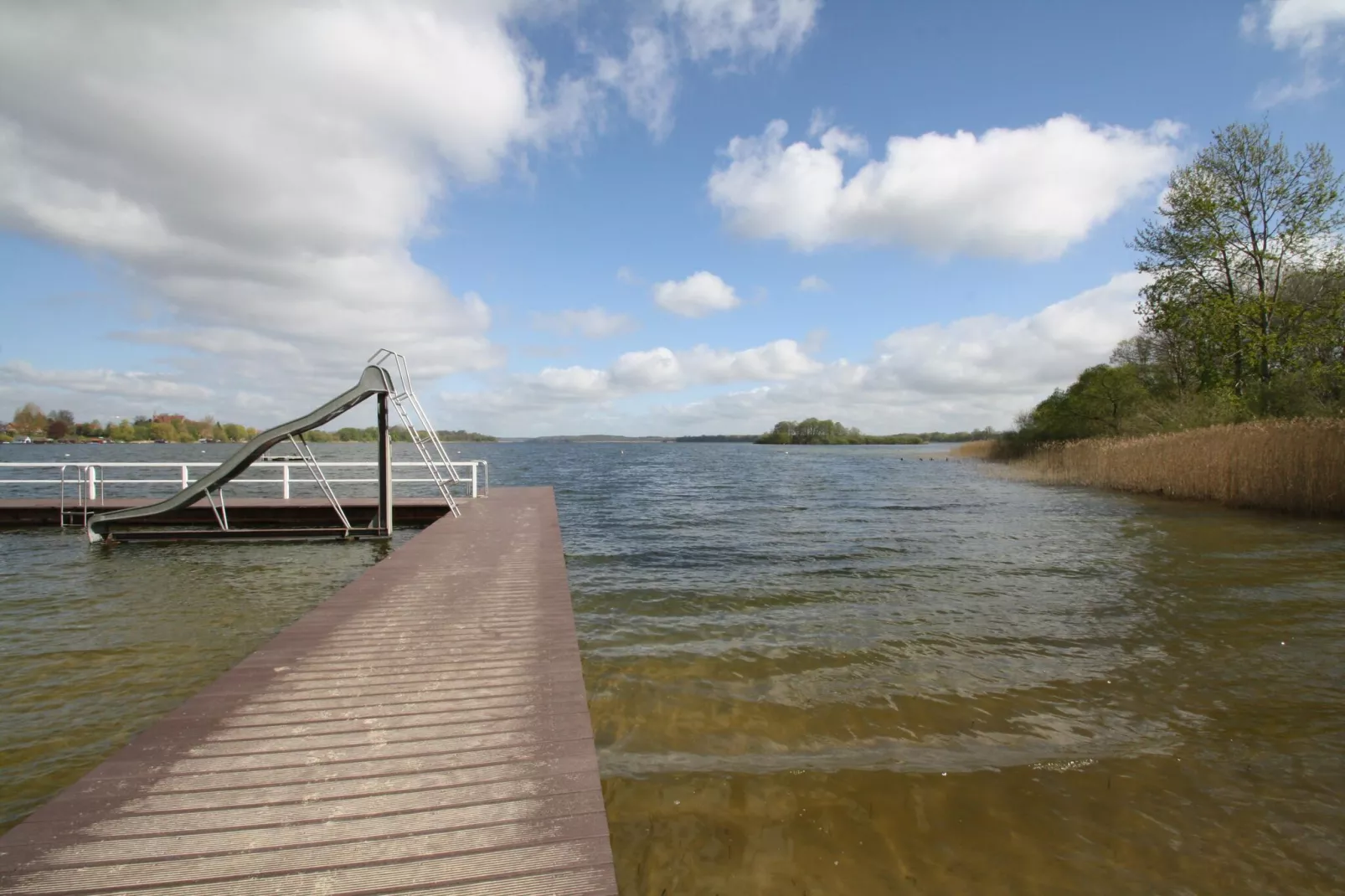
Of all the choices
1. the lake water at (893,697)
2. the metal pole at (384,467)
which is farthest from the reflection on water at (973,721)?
the metal pole at (384,467)

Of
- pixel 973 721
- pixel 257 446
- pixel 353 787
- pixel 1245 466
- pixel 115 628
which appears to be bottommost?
pixel 973 721

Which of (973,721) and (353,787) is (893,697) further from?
(353,787)

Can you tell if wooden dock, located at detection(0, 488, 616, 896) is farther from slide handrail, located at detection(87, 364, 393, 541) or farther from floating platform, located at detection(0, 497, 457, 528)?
floating platform, located at detection(0, 497, 457, 528)

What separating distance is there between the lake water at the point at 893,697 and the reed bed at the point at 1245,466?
3936mm

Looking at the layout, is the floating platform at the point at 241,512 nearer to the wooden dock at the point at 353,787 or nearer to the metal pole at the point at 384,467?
the metal pole at the point at 384,467

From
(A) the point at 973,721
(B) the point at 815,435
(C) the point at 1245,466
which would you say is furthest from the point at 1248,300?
(B) the point at 815,435

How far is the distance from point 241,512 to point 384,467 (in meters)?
4.62

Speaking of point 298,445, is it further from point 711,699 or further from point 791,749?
point 791,749

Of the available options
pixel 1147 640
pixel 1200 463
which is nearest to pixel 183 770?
pixel 1147 640

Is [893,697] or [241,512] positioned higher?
[241,512]

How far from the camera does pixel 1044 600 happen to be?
8.45 meters

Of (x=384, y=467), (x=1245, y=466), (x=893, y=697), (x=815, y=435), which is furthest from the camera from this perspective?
(x=815, y=435)

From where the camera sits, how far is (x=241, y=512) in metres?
14.3

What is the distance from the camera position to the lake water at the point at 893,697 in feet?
11.0
